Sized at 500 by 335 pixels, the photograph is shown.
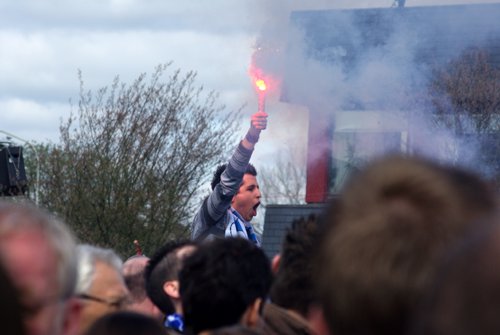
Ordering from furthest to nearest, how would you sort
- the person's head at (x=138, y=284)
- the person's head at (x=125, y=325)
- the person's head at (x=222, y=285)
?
1. the person's head at (x=138, y=284)
2. the person's head at (x=222, y=285)
3. the person's head at (x=125, y=325)

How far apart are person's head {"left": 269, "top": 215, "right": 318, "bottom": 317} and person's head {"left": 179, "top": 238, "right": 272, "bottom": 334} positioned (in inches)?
5.5

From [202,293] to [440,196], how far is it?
6.45 feet

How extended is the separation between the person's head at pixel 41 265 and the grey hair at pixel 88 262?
4.00ft

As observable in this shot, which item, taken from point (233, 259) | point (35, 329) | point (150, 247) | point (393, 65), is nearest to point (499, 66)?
point (393, 65)

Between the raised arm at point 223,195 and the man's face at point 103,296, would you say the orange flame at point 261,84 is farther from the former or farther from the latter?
the man's face at point 103,296

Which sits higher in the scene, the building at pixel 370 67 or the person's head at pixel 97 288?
the building at pixel 370 67

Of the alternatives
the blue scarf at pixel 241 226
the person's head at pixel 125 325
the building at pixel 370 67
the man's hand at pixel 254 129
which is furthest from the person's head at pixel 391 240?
the building at pixel 370 67

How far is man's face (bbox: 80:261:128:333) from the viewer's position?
373 centimetres

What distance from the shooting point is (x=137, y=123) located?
22.1 meters

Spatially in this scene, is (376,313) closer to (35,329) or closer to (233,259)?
(35,329)

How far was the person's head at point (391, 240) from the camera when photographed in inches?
70.6

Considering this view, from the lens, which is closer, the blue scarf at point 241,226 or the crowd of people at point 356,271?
the crowd of people at point 356,271

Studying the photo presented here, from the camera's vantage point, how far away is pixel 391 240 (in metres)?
1.82

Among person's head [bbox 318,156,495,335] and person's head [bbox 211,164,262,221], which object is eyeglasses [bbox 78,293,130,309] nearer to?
person's head [bbox 318,156,495,335]
